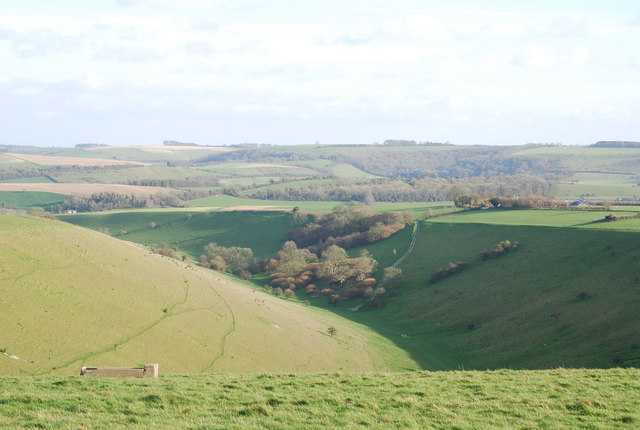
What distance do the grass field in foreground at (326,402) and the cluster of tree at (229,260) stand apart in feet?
256

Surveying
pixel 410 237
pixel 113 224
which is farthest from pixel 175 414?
pixel 113 224

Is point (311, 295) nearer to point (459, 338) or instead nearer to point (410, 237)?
point (410, 237)

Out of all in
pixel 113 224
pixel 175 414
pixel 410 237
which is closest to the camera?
pixel 175 414

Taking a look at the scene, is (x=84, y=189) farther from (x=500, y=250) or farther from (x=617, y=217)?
(x=617, y=217)

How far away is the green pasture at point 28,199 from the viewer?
6737 inches

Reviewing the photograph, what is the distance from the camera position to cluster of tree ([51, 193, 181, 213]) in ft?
569

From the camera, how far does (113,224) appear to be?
146m

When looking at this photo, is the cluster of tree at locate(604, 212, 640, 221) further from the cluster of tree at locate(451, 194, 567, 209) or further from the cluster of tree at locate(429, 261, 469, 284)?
the cluster of tree at locate(451, 194, 567, 209)

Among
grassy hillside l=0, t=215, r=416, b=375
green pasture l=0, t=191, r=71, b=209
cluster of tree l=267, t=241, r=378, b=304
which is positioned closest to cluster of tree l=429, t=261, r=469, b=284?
cluster of tree l=267, t=241, r=378, b=304

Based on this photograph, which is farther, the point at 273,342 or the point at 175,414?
the point at 273,342

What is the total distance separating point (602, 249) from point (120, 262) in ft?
164

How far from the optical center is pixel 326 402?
17250mm

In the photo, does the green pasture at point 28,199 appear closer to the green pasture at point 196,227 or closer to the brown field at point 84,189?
the brown field at point 84,189

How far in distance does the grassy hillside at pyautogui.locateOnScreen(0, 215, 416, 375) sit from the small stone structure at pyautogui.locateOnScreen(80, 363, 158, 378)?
23.9 ft
